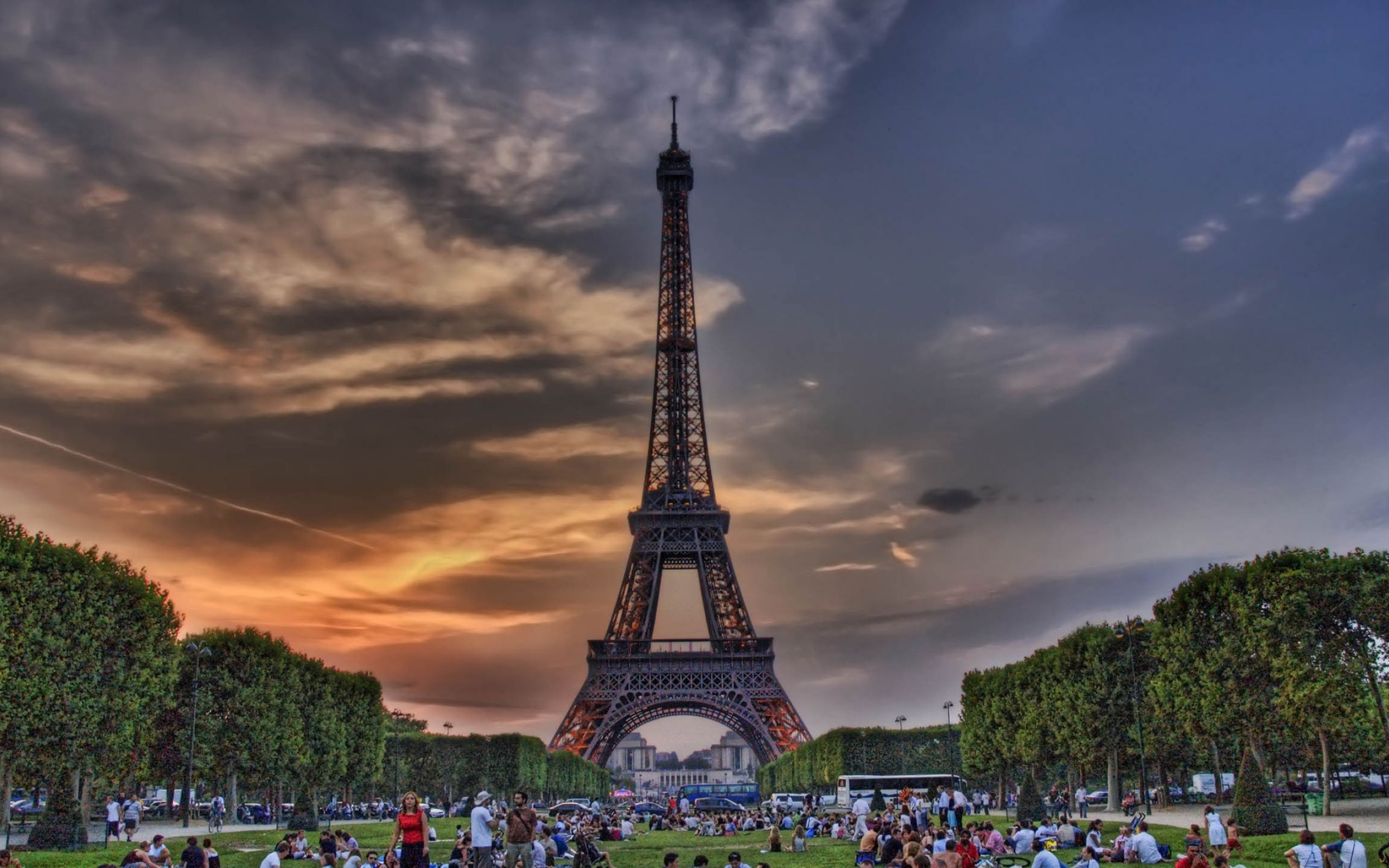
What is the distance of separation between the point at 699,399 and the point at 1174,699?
67.5 m

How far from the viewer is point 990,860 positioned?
→ 84.9ft

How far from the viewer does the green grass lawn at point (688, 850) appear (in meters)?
30.8

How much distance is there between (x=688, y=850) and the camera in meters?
41.2

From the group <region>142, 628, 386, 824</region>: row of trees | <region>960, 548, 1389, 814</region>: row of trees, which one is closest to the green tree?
<region>142, 628, 386, 824</region>: row of trees

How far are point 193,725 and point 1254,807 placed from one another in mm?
40782

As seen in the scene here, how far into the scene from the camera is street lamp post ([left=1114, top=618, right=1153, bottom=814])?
50406 mm

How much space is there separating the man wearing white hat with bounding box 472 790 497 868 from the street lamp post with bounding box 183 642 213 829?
27687 millimetres

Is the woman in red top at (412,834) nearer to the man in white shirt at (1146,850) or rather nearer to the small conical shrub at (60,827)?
the man in white shirt at (1146,850)

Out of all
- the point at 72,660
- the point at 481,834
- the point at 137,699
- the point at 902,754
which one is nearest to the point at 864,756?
the point at 902,754

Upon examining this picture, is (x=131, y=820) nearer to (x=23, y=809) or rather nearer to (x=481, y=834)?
(x=23, y=809)

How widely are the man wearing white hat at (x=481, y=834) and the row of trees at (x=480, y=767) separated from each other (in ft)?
203

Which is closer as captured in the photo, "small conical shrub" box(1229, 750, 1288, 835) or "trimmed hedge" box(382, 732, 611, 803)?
"small conical shrub" box(1229, 750, 1288, 835)

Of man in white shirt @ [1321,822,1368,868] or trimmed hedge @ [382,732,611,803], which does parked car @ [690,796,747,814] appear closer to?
trimmed hedge @ [382,732,611,803]

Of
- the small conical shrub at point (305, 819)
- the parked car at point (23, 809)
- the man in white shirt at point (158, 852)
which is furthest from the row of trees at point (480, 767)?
the man in white shirt at point (158, 852)
